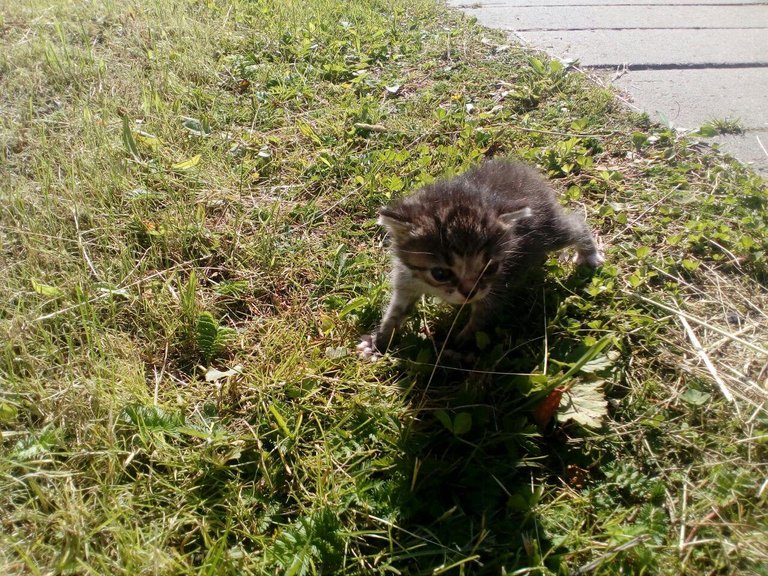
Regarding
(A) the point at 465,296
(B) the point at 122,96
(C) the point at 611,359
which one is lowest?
(C) the point at 611,359

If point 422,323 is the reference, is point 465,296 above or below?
above

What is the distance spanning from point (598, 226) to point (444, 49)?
2.54 m

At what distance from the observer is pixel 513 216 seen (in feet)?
7.91

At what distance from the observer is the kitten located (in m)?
2.40

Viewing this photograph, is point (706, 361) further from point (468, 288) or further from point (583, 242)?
point (468, 288)

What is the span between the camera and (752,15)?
516cm

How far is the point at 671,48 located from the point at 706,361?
3.49m

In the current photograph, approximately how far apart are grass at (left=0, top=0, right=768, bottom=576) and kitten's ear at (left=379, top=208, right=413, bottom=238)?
0.40 m

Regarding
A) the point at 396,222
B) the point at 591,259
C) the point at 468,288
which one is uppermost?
the point at 396,222

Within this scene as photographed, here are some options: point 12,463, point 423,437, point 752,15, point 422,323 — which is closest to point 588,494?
point 423,437

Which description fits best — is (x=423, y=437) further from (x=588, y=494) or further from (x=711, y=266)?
(x=711, y=266)

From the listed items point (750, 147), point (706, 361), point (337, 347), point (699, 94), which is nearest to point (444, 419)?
point (337, 347)

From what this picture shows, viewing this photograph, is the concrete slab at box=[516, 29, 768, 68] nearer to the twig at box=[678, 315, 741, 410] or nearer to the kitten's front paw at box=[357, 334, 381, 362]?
the twig at box=[678, 315, 741, 410]

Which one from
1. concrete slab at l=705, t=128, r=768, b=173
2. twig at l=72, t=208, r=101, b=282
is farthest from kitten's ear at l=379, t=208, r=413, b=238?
concrete slab at l=705, t=128, r=768, b=173
